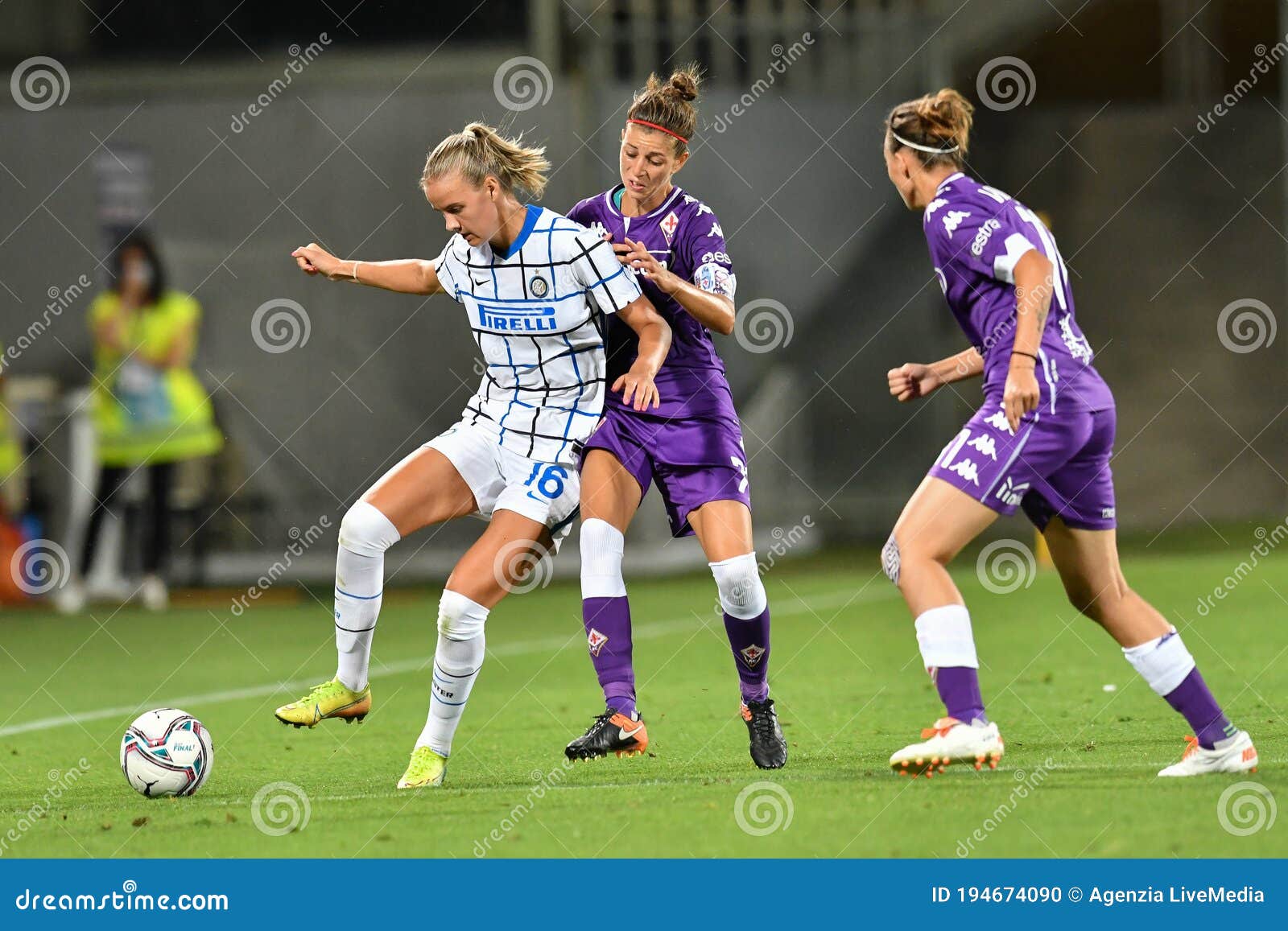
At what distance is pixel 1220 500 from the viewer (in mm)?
16984

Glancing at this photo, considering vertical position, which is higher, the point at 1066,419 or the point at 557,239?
the point at 557,239

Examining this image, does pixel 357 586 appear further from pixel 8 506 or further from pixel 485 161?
pixel 8 506

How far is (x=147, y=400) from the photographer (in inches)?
455

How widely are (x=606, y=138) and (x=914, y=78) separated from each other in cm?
288

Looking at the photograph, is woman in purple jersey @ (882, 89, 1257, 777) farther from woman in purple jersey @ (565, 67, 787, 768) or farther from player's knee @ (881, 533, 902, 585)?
woman in purple jersey @ (565, 67, 787, 768)

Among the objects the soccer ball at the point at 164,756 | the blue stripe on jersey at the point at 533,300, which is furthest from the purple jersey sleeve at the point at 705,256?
the soccer ball at the point at 164,756

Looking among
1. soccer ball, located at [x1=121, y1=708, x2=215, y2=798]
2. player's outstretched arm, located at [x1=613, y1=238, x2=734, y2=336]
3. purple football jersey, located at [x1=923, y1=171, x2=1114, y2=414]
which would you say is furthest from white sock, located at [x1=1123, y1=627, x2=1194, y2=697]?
soccer ball, located at [x1=121, y1=708, x2=215, y2=798]

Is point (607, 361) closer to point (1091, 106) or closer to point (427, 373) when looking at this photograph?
point (427, 373)

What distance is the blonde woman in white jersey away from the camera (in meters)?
5.12

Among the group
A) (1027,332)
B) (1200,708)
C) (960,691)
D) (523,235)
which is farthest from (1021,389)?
(523,235)

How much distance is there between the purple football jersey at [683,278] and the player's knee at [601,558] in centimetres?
41

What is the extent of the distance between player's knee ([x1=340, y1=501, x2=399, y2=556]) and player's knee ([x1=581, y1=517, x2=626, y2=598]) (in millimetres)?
589
